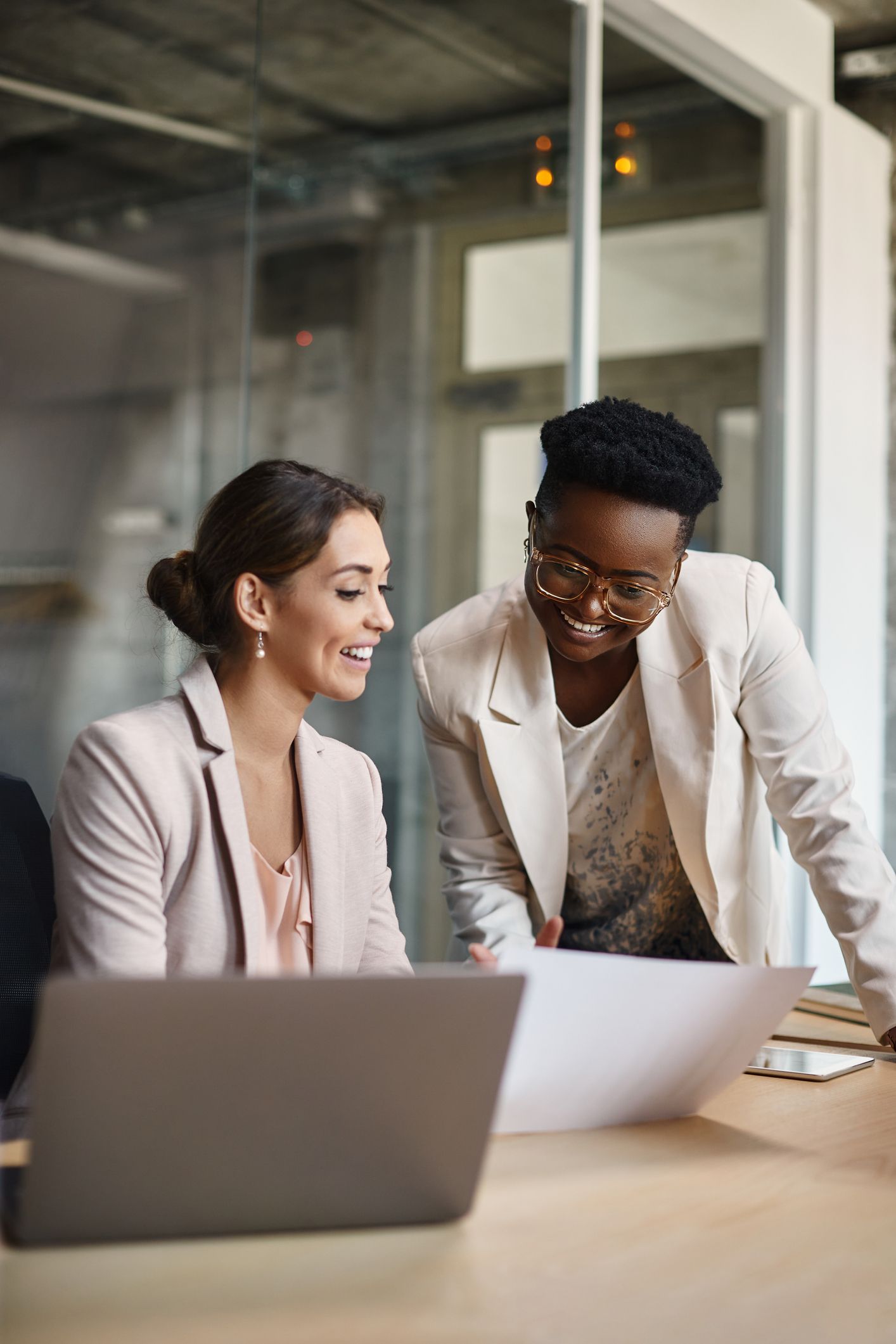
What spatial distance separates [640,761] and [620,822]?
0.31 ft

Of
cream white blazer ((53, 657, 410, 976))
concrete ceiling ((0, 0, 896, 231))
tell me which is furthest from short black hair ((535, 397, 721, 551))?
concrete ceiling ((0, 0, 896, 231))

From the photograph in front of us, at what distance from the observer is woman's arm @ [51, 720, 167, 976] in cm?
145

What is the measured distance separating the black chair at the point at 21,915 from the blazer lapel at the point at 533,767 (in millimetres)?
634

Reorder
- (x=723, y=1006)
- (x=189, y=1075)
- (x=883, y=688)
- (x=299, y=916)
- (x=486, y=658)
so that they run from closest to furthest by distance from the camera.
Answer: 1. (x=189, y=1075)
2. (x=723, y=1006)
3. (x=299, y=916)
4. (x=486, y=658)
5. (x=883, y=688)

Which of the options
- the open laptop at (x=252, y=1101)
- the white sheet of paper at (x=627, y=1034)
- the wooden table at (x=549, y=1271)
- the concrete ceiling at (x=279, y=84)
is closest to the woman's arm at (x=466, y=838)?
the white sheet of paper at (x=627, y=1034)

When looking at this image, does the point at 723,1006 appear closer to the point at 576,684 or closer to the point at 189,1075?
the point at 189,1075

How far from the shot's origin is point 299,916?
172 centimetres

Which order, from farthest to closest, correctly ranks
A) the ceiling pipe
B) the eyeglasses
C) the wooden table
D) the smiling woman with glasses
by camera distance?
the ceiling pipe
the smiling woman with glasses
the eyeglasses
the wooden table

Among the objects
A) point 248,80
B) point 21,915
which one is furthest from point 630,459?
point 248,80

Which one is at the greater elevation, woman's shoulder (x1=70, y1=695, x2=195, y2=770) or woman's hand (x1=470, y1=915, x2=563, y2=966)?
woman's shoulder (x1=70, y1=695, x2=195, y2=770)

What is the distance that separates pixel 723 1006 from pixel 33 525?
7.21ft

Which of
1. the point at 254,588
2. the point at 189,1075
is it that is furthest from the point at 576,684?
the point at 189,1075

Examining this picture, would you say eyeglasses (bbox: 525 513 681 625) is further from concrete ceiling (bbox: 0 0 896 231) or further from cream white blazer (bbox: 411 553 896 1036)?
concrete ceiling (bbox: 0 0 896 231)

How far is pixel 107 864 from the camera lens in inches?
58.4
